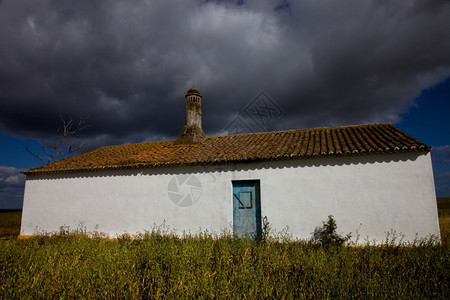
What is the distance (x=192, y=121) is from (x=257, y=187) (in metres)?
6.67

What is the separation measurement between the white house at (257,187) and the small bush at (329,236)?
0.18 meters

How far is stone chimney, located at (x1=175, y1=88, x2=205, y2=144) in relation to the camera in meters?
13.8

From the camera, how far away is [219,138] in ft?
45.2

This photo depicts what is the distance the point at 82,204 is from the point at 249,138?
836cm

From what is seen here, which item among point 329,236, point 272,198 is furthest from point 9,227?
point 329,236

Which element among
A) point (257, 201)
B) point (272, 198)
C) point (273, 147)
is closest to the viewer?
point (272, 198)

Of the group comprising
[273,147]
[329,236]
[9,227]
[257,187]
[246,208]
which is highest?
[273,147]

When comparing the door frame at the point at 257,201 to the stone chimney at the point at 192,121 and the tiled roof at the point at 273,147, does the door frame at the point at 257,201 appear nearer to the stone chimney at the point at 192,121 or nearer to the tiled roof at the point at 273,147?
the tiled roof at the point at 273,147

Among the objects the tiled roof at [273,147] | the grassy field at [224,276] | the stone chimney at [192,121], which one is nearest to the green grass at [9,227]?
the tiled roof at [273,147]

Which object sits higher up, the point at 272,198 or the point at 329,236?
the point at 272,198

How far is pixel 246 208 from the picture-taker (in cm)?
959

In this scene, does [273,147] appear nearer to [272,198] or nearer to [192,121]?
[272,198]

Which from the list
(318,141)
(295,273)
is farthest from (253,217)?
(295,273)

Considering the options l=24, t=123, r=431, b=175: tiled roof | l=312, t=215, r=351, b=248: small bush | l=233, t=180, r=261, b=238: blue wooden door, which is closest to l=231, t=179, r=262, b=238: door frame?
l=233, t=180, r=261, b=238: blue wooden door
